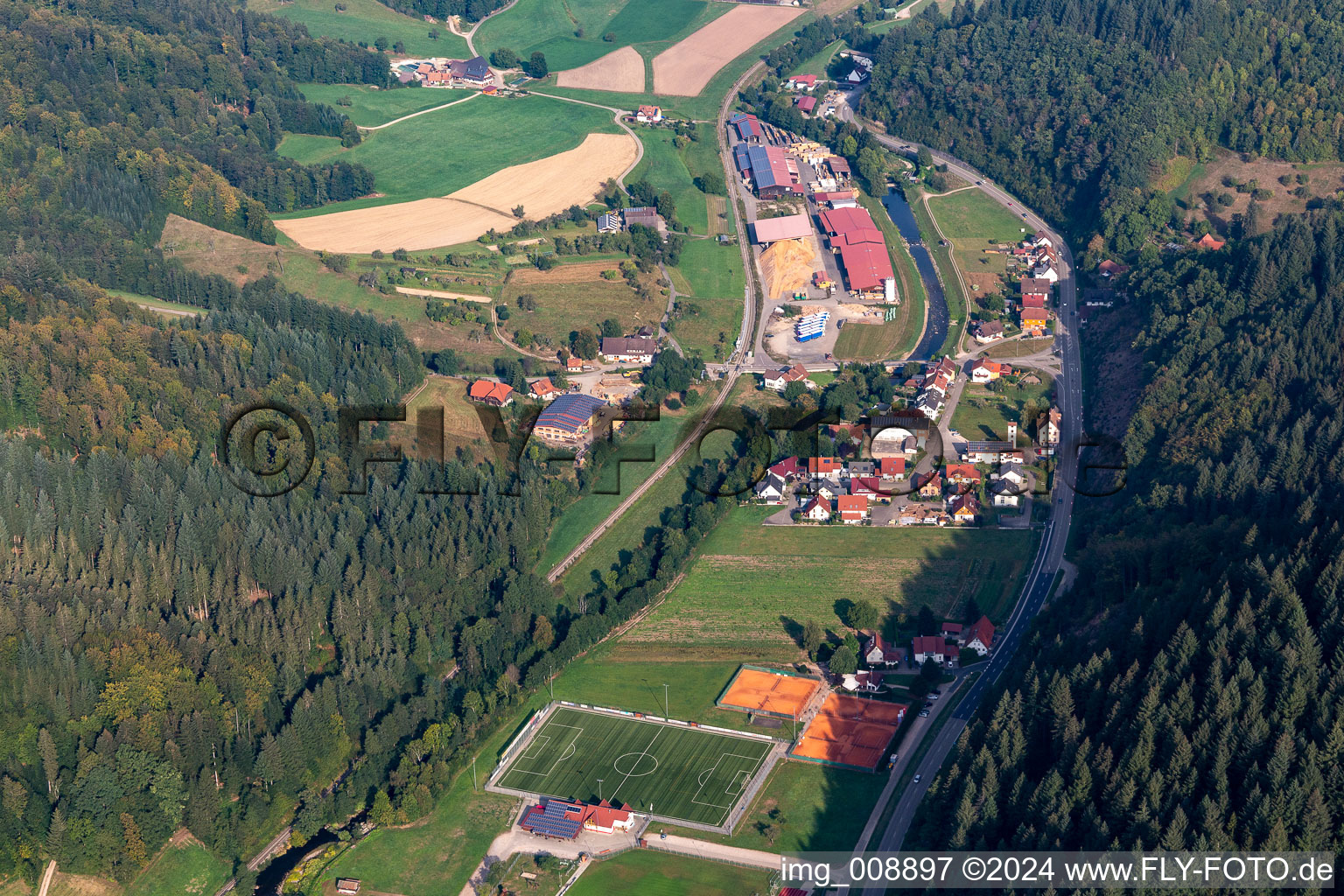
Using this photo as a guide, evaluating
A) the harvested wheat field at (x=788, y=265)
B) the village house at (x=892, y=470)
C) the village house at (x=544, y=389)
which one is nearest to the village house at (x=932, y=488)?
the village house at (x=892, y=470)

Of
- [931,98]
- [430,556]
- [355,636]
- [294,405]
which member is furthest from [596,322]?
[931,98]

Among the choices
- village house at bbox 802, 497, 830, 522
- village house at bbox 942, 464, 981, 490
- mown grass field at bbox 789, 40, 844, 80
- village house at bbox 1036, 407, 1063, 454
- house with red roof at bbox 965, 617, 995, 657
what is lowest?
house with red roof at bbox 965, 617, 995, 657

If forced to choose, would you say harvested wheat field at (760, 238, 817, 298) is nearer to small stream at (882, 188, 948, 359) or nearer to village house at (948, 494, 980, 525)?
small stream at (882, 188, 948, 359)

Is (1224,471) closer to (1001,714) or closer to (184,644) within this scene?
(1001,714)

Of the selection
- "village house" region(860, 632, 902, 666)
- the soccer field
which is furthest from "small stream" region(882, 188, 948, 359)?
the soccer field

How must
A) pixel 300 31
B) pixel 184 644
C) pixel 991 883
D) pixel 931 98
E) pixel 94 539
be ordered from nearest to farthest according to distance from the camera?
pixel 991 883 < pixel 184 644 < pixel 94 539 < pixel 931 98 < pixel 300 31

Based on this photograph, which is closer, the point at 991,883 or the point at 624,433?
the point at 991,883
